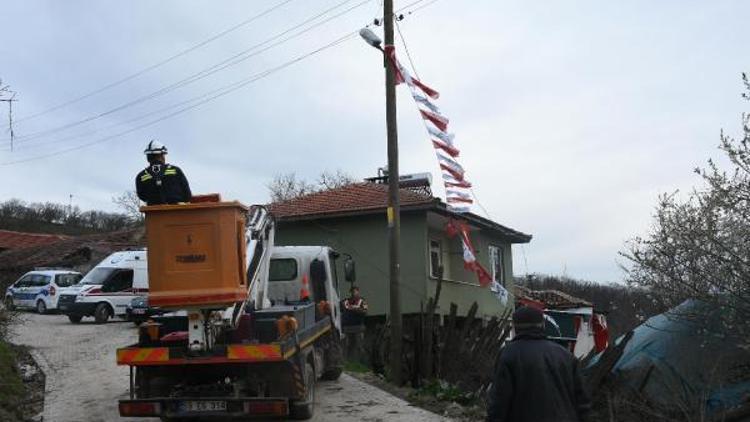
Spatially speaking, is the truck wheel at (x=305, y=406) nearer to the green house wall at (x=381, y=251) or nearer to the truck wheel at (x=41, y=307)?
the green house wall at (x=381, y=251)

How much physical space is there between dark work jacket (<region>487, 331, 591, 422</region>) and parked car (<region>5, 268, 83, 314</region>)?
26734 millimetres

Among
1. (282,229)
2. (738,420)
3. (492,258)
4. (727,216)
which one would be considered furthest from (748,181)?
(492,258)

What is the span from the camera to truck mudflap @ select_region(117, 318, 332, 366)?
8.23 metres

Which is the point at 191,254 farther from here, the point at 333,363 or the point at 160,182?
the point at 333,363

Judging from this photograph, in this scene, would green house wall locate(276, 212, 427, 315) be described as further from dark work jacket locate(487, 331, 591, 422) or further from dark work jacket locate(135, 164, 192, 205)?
dark work jacket locate(487, 331, 591, 422)

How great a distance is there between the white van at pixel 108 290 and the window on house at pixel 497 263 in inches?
525

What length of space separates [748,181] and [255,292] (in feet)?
19.6

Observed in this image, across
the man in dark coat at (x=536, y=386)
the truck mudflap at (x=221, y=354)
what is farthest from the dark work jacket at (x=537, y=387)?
the truck mudflap at (x=221, y=354)

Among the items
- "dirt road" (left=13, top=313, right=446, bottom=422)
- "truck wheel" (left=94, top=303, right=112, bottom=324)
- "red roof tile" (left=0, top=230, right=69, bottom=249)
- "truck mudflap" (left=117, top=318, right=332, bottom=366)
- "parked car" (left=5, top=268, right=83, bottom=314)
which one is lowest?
"dirt road" (left=13, top=313, right=446, bottom=422)

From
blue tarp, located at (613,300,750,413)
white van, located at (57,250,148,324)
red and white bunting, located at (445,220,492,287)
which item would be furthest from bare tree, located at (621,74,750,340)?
white van, located at (57,250,148,324)

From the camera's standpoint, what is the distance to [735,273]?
941 centimetres

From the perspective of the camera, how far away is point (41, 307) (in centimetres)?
2950

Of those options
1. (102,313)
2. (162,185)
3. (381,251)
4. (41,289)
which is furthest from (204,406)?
(41,289)

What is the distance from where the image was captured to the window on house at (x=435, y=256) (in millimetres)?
25906
